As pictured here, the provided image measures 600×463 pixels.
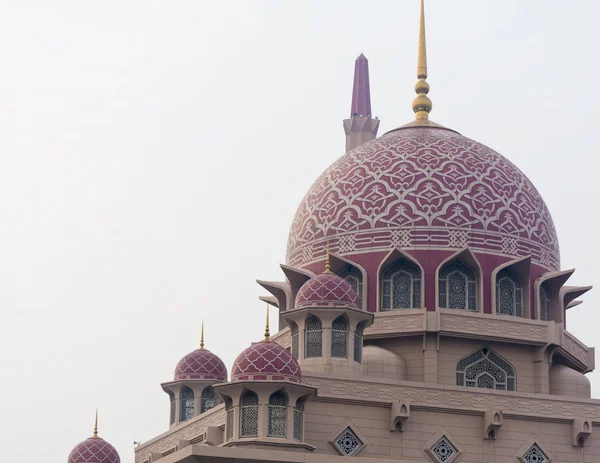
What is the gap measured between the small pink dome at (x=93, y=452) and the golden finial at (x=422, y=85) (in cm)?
1243

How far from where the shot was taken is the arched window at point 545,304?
122 feet

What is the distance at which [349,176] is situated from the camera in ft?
126

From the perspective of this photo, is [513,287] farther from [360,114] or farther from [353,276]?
[360,114]

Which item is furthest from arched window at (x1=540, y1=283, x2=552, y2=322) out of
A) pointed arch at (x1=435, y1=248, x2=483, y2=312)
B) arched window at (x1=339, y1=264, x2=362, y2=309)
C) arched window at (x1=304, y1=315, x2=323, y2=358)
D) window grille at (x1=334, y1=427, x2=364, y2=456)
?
window grille at (x1=334, y1=427, x2=364, y2=456)

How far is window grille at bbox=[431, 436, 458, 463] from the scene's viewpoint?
107 feet

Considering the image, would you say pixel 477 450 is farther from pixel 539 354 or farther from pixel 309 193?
pixel 309 193

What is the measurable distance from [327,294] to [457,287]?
428 centimetres

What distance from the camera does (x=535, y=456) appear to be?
109 feet

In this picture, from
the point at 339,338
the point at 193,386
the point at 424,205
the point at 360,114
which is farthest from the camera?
the point at 360,114

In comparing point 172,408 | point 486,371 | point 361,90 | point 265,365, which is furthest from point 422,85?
point 361,90

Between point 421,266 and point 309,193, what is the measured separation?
14.9 feet

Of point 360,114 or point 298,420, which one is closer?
point 298,420

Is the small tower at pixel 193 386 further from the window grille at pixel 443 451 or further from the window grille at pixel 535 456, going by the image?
the window grille at pixel 535 456

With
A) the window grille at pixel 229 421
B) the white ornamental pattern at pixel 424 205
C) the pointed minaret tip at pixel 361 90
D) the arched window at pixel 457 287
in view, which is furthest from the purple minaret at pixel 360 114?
the window grille at pixel 229 421
